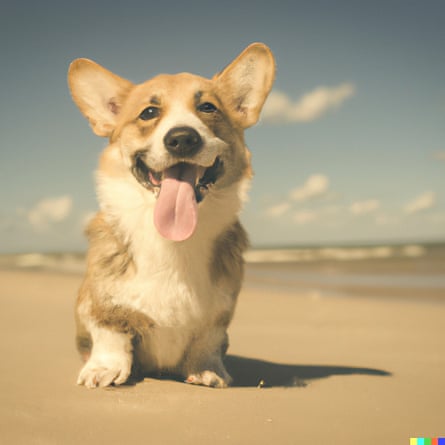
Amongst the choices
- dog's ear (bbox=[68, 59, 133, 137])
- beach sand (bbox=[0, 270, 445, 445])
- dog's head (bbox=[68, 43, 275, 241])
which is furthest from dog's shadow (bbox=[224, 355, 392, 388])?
dog's ear (bbox=[68, 59, 133, 137])

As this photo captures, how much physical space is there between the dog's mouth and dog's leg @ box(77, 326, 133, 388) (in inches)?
28.7

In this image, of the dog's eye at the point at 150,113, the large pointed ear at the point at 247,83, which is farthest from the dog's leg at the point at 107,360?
the large pointed ear at the point at 247,83

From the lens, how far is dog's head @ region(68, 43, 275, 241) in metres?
3.03

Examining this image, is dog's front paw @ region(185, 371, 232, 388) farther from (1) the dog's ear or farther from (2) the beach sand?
(1) the dog's ear

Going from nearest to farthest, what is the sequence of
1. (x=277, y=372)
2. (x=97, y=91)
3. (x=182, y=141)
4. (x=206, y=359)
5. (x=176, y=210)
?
(x=182, y=141), (x=176, y=210), (x=206, y=359), (x=97, y=91), (x=277, y=372)

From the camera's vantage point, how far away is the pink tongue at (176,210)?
119 inches

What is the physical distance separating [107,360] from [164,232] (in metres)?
0.88

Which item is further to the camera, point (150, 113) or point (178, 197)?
point (150, 113)

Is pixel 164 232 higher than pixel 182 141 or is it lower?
lower

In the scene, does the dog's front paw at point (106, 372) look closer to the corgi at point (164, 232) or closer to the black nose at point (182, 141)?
the corgi at point (164, 232)

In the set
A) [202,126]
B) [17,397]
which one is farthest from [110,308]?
[202,126]

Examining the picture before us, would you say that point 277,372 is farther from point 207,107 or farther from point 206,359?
point 207,107

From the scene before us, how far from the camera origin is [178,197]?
304 centimetres

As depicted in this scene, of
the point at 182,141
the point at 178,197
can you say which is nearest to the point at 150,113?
the point at 182,141
